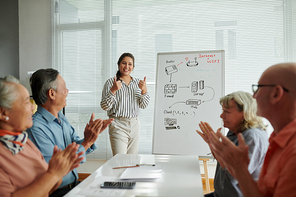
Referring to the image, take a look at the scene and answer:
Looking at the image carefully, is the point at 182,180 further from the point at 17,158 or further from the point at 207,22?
the point at 207,22

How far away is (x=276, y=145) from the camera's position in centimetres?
98

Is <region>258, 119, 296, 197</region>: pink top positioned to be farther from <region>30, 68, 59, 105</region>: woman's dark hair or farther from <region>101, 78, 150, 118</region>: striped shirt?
<region>101, 78, 150, 118</region>: striped shirt

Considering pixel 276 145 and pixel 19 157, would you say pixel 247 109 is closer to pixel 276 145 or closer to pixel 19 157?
pixel 276 145

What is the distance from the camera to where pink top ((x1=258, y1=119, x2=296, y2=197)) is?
2.60 ft

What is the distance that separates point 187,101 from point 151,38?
1.23 meters

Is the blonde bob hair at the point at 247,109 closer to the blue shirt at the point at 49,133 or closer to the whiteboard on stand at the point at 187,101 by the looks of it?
the blue shirt at the point at 49,133

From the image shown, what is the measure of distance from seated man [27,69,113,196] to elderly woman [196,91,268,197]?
0.87 meters

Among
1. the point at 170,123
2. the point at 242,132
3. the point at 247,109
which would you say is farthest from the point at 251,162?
the point at 170,123

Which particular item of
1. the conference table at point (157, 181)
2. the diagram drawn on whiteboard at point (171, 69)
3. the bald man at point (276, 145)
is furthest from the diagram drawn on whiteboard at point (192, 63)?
the bald man at point (276, 145)

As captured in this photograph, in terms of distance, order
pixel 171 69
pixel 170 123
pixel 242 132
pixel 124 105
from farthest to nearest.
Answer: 1. pixel 171 69
2. pixel 170 123
3. pixel 124 105
4. pixel 242 132

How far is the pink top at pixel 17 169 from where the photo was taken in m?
1.00

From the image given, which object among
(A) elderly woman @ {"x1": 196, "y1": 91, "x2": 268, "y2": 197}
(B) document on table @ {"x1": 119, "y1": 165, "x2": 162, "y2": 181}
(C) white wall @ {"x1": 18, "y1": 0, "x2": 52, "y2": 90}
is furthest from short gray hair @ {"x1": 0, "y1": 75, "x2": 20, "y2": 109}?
(C) white wall @ {"x1": 18, "y1": 0, "x2": 52, "y2": 90}

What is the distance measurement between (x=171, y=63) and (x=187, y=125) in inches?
31.7

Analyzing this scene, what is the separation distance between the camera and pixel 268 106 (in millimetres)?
952
